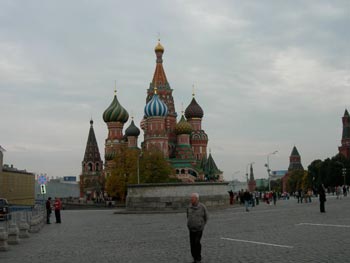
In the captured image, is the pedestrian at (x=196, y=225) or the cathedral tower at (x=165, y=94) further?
the cathedral tower at (x=165, y=94)

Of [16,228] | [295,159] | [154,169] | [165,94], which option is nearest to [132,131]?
[165,94]

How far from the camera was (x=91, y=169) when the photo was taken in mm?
114250

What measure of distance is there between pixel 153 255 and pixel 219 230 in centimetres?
645

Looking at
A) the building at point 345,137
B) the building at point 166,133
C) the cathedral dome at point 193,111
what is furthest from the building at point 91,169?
the building at point 345,137

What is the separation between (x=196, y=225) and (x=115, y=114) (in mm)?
92380

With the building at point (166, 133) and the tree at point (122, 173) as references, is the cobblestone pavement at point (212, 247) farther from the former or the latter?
the building at point (166, 133)

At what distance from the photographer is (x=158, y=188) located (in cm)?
3531

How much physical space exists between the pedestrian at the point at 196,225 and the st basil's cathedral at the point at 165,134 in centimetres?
7698

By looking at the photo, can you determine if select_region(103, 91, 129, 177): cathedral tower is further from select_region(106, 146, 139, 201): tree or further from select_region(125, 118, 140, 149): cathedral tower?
select_region(106, 146, 139, 201): tree

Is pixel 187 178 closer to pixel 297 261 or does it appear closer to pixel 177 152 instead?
pixel 177 152

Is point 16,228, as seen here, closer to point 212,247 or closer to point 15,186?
point 212,247

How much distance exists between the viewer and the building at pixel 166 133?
9025 centimetres

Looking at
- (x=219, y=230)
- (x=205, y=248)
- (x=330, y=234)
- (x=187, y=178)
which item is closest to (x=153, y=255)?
(x=205, y=248)

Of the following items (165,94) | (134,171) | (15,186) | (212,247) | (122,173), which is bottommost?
(212,247)
